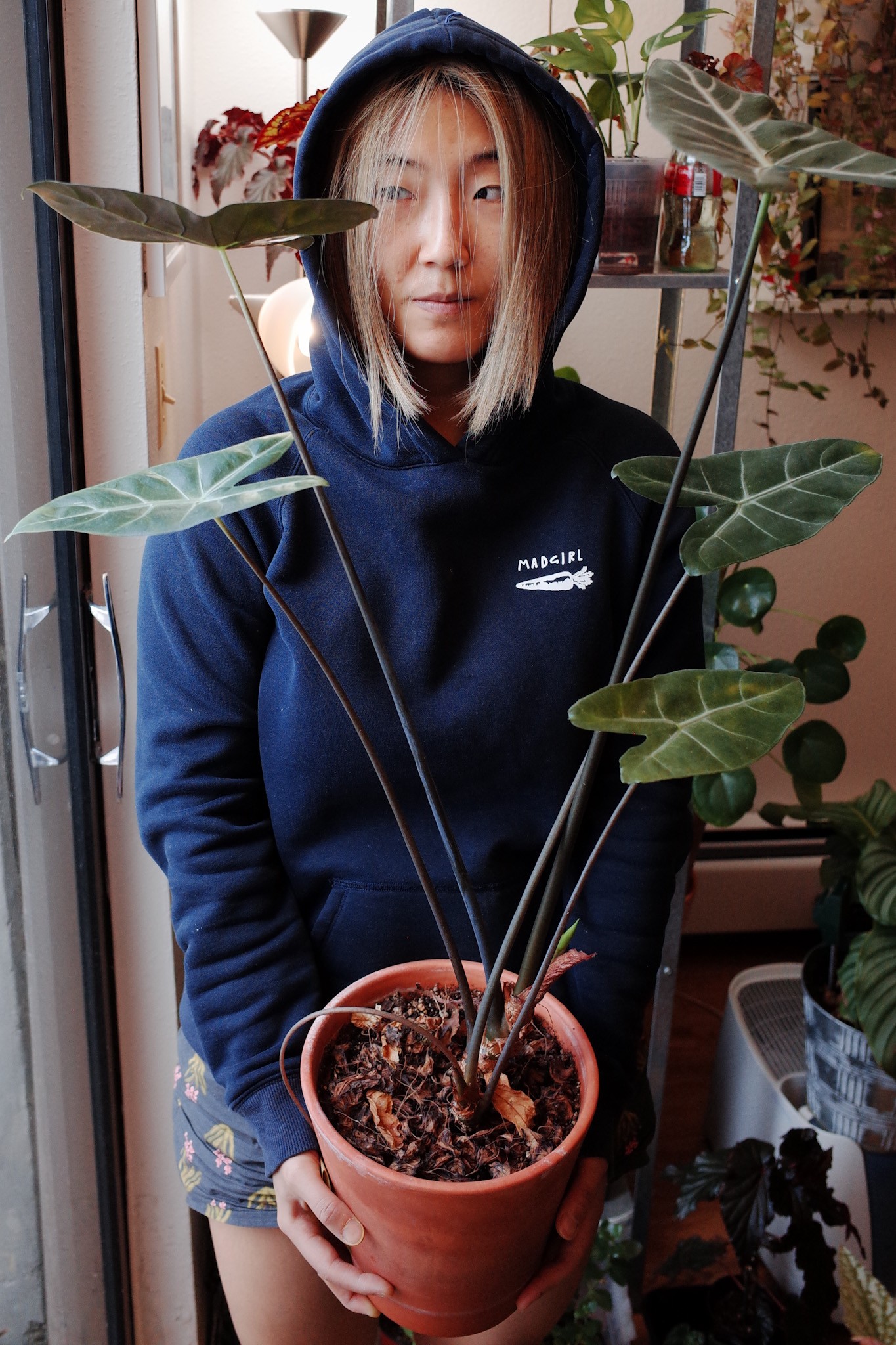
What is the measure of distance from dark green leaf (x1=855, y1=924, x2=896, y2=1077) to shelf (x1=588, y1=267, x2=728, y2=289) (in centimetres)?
90

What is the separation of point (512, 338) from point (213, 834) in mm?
471

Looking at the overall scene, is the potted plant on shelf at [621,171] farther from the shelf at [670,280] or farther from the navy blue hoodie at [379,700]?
the navy blue hoodie at [379,700]

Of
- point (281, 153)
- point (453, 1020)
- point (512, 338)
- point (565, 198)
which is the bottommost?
point (453, 1020)

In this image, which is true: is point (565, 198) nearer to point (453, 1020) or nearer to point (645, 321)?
point (453, 1020)

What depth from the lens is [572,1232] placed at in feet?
2.55

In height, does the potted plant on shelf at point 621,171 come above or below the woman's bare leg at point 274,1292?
above

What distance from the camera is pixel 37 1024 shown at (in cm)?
111

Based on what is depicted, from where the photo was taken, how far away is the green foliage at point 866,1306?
0.83m

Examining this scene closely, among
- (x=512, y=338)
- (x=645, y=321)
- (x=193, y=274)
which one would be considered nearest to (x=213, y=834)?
(x=512, y=338)

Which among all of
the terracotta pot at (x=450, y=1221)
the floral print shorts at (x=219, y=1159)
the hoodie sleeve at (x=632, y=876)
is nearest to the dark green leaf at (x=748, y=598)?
the hoodie sleeve at (x=632, y=876)

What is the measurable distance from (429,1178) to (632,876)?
0.36 metres

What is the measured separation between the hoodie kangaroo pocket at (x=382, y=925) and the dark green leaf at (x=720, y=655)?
49cm

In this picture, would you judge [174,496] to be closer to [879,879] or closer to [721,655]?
[721,655]

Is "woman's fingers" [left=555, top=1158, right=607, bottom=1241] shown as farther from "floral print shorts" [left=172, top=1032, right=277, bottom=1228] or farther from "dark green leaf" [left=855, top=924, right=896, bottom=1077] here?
"dark green leaf" [left=855, top=924, right=896, bottom=1077]
